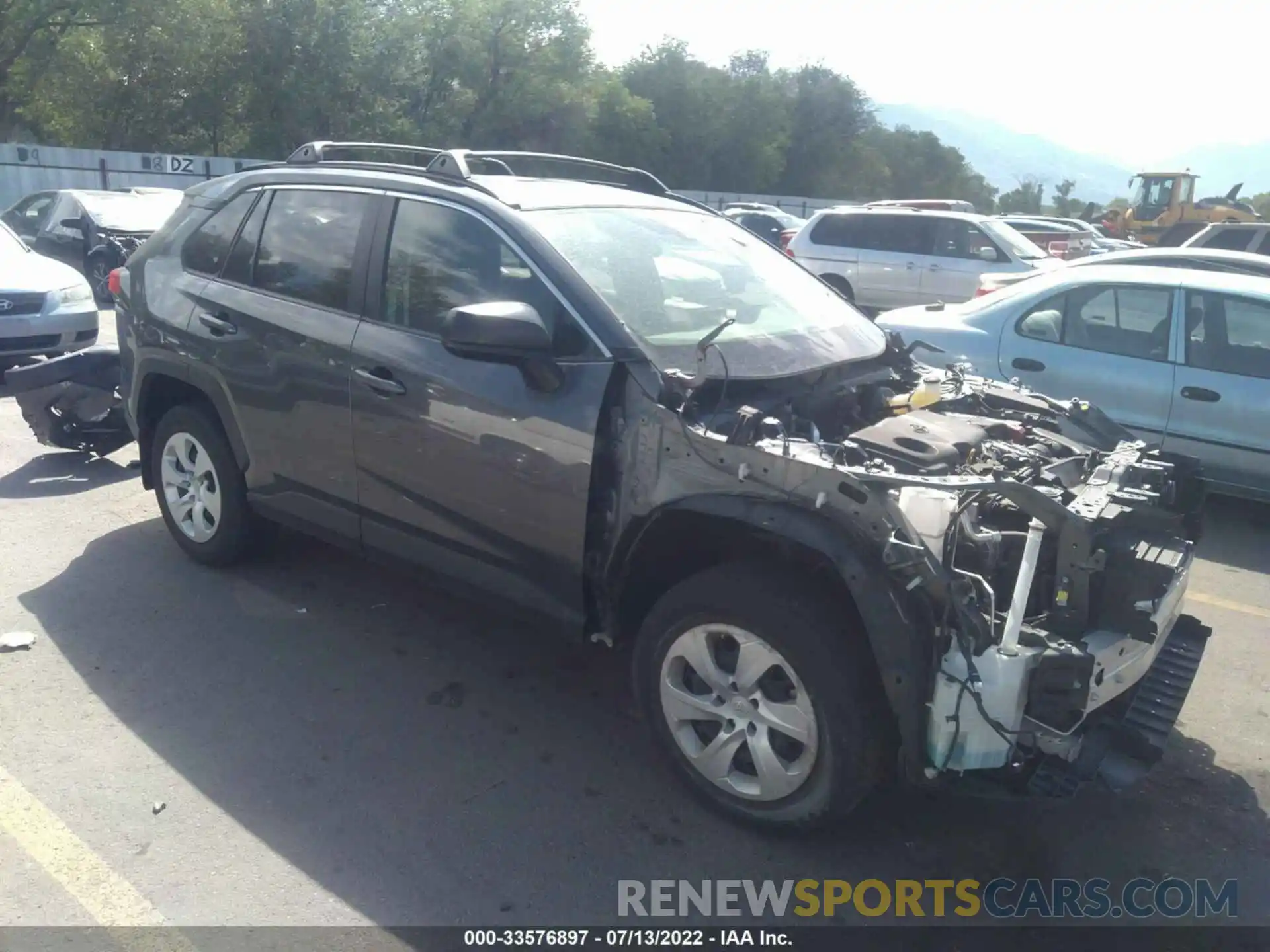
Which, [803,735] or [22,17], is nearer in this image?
[803,735]

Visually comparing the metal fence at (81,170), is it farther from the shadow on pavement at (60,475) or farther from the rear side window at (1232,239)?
the rear side window at (1232,239)

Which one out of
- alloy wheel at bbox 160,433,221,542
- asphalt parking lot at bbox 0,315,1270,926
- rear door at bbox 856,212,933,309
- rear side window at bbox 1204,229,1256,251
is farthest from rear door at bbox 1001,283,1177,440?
rear side window at bbox 1204,229,1256,251

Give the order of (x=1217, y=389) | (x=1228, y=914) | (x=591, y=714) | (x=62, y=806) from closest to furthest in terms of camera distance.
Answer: (x=1228, y=914)
(x=62, y=806)
(x=591, y=714)
(x=1217, y=389)

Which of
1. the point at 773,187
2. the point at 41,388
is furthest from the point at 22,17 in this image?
the point at 773,187

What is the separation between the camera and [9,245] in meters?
10.1

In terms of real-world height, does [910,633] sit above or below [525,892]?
above

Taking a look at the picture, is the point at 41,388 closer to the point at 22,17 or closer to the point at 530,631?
the point at 530,631

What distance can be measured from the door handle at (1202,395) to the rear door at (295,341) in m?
4.85

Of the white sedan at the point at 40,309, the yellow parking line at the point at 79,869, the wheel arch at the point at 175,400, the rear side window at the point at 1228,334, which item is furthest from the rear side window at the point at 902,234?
the yellow parking line at the point at 79,869

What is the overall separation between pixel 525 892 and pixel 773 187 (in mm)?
59842

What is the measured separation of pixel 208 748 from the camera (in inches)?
148

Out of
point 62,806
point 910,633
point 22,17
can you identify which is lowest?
point 62,806

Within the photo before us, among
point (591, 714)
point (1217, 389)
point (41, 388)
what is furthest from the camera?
point (41, 388)

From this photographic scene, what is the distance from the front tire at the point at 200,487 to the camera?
16.3 feet
